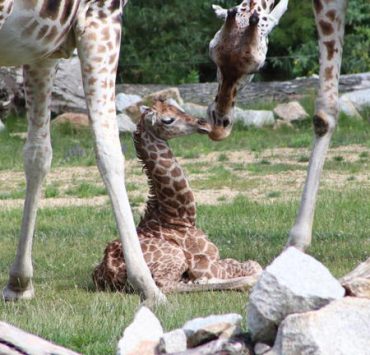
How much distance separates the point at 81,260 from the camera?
817 cm

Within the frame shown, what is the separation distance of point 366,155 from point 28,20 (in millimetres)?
8683

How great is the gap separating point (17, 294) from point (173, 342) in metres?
2.79

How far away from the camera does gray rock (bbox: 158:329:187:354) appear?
4.21m

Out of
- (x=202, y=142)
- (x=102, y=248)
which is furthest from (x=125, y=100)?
(x=102, y=248)

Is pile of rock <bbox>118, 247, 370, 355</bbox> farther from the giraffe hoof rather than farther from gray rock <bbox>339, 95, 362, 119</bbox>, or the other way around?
gray rock <bbox>339, 95, 362, 119</bbox>

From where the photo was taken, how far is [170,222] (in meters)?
7.48

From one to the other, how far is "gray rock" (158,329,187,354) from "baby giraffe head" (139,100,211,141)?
3.24 m

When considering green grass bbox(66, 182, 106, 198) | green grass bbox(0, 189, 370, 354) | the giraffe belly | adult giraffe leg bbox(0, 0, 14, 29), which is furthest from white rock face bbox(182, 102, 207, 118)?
adult giraffe leg bbox(0, 0, 14, 29)

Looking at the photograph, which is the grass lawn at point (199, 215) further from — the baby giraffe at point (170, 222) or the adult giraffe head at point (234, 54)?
the adult giraffe head at point (234, 54)

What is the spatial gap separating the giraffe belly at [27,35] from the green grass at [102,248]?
1.30m

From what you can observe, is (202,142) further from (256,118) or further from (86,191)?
(86,191)

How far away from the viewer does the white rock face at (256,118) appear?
17.9m

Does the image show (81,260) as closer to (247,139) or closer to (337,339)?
(337,339)

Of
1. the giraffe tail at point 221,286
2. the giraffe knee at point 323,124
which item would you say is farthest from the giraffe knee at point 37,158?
the giraffe knee at point 323,124
